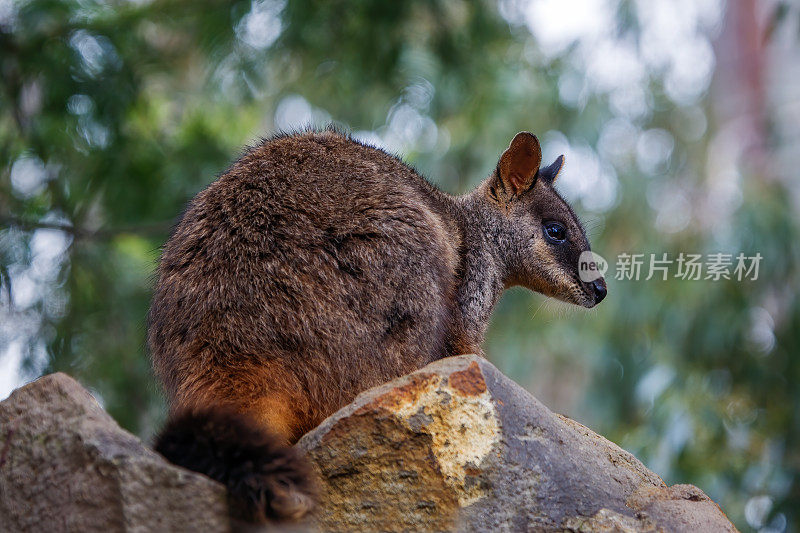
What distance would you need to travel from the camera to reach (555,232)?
6121 millimetres

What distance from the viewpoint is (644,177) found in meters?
14.3

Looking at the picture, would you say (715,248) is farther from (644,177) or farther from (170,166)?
(170,166)

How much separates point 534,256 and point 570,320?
9965 millimetres

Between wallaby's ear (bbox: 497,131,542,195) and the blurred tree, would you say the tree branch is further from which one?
wallaby's ear (bbox: 497,131,542,195)

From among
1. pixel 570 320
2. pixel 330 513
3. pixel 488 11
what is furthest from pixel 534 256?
pixel 570 320

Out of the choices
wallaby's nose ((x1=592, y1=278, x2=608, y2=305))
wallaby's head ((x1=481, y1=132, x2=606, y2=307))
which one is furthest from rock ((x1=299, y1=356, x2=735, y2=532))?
wallaby's nose ((x1=592, y1=278, x2=608, y2=305))

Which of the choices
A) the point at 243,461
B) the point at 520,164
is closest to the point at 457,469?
the point at 243,461

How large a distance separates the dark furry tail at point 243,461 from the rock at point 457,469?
43cm

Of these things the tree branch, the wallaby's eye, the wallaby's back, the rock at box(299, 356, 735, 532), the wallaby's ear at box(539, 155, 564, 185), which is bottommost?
the rock at box(299, 356, 735, 532)

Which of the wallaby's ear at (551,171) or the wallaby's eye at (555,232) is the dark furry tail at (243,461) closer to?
the wallaby's eye at (555,232)

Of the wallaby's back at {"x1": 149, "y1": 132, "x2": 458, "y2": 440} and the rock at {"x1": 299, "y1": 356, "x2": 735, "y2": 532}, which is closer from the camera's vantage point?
the rock at {"x1": 299, "y1": 356, "x2": 735, "y2": 532}

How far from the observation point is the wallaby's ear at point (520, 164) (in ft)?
19.2

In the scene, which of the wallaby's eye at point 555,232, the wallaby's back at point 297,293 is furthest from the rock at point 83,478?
the wallaby's eye at point 555,232

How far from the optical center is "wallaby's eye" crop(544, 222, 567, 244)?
6.07 metres
